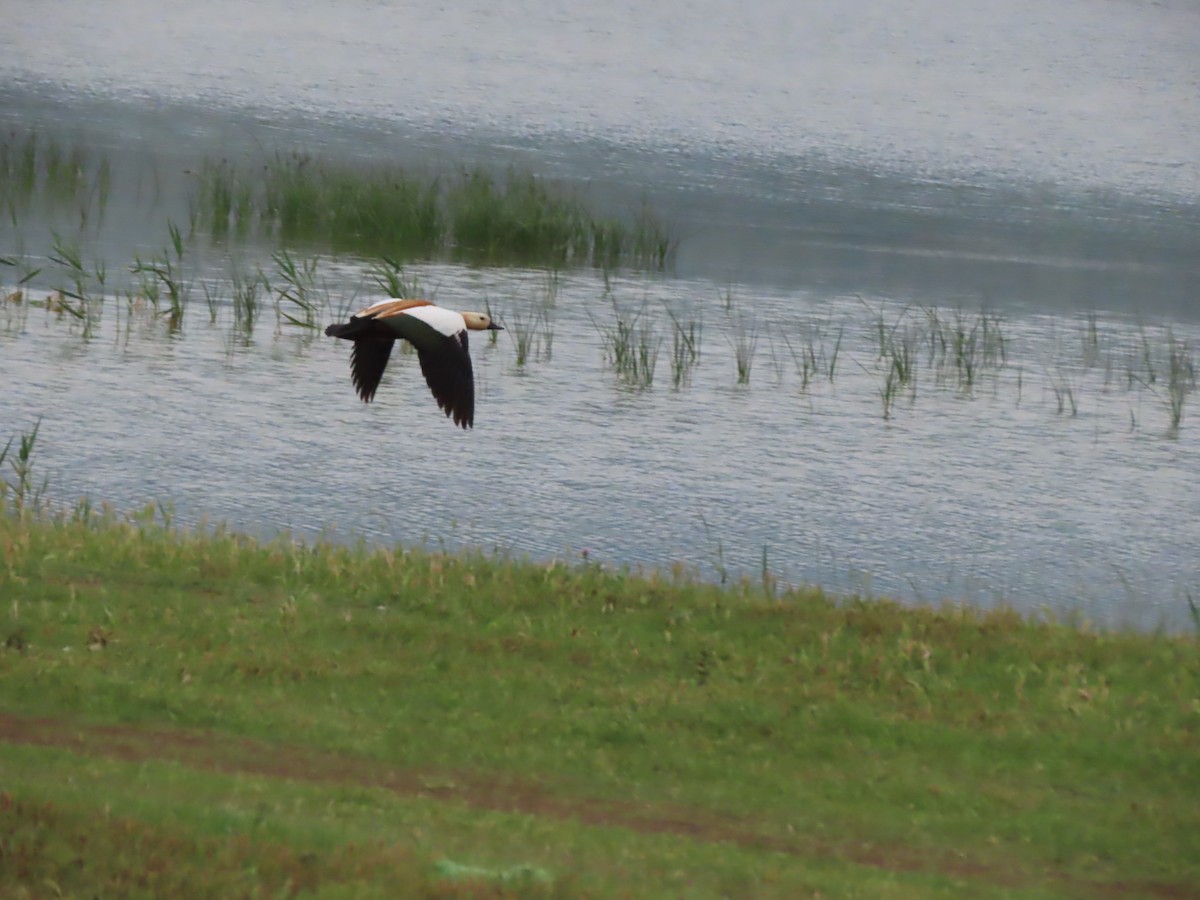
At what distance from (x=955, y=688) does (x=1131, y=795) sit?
1.36 metres

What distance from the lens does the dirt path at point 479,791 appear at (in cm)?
677

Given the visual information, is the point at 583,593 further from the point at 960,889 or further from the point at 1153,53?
the point at 1153,53

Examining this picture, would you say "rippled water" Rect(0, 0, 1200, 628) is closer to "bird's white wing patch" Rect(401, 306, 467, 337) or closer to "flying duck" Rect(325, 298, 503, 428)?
"flying duck" Rect(325, 298, 503, 428)

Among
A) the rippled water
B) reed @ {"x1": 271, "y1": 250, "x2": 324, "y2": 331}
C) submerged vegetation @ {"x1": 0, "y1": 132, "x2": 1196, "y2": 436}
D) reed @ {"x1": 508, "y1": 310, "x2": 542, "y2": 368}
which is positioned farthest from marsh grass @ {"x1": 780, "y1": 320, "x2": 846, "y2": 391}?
reed @ {"x1": 271, "y1": 250, "x2": 324, "y2": 331}

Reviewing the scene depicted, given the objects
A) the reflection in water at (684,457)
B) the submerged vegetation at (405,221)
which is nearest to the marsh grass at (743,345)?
the reflection in water at (684,457)

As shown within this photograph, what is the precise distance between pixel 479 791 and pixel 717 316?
1654cm

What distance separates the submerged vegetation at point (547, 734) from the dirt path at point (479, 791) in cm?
2

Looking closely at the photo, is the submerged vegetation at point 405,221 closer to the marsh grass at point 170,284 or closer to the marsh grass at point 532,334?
the marsh grass at point 170,284

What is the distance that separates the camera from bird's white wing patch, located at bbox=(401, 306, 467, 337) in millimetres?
9023

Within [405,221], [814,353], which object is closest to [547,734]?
[814,353]

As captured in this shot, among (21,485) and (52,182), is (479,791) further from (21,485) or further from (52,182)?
(52,182)

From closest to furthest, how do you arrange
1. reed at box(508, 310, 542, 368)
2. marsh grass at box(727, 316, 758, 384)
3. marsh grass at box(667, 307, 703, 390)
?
marsh grass at box(667, 307, 703, 390) → marsh grass at box(727, 316, 758, 384) → reed at box(508, 310, 542, 368)

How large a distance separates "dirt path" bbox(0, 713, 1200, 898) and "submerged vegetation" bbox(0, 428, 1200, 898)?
2 cm

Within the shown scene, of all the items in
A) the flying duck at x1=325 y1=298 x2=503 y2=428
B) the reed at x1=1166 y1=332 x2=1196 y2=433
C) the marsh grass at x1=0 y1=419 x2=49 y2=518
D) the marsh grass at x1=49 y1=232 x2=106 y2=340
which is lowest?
the marsh grass at x1=0 y1=419 x2=49 y2=518
